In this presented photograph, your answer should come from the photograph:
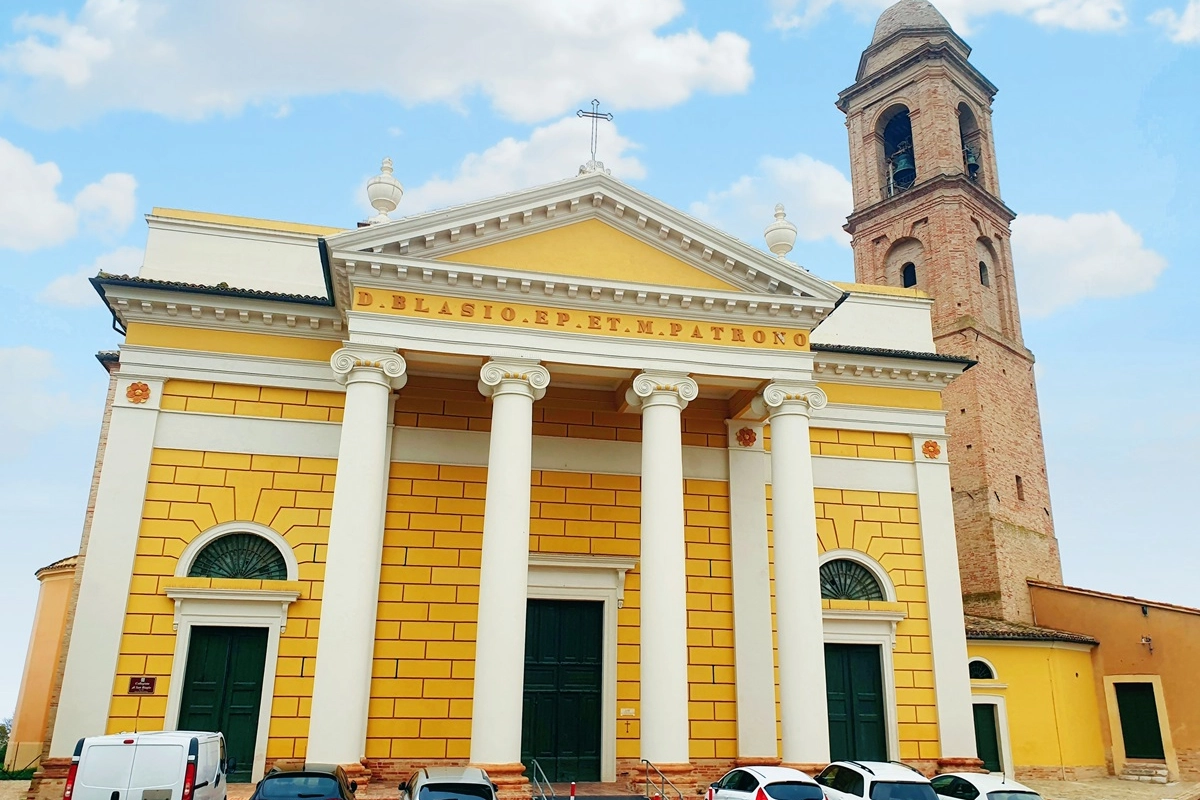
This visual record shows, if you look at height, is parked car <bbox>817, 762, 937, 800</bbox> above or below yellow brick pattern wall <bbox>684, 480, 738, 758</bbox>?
below

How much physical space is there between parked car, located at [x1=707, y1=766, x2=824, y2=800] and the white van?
645 centimetres

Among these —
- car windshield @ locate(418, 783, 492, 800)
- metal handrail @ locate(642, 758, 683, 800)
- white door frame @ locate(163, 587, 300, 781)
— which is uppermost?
white door frame @ locate(163, 587, 300, 781)

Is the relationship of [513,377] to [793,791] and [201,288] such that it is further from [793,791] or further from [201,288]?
[793,791]

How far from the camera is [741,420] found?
58.7 ft

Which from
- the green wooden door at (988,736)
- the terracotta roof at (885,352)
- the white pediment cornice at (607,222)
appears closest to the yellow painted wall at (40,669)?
the white pediment cornice at (607,222)

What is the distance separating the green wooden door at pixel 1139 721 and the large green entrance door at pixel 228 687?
20617mm

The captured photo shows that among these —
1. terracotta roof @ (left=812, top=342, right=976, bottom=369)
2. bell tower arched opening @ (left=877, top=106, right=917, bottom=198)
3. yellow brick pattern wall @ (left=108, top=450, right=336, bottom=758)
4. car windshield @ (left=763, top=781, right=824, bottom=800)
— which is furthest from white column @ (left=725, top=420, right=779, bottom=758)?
bell tower arched opening @ (left=877, top=106, right=917, bottom=198)

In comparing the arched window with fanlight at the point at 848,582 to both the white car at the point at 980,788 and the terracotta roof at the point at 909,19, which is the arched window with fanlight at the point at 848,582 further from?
the terracotta roof at the point at 909,19

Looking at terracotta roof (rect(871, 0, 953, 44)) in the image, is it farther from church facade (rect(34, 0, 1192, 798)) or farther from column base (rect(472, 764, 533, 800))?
column base (rect(472, 764, 533, 800))

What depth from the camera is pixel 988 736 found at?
21.3m

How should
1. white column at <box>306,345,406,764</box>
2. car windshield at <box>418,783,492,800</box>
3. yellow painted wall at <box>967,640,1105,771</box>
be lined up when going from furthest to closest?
yellow painted wall at <box>967,640,1105,771</box>, white column at <box>306,345,406,764</box>, car windshield at <box>418,783,492,800</box>

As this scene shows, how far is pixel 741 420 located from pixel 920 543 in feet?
14.4

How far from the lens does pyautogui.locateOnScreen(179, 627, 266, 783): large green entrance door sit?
47.9 feet

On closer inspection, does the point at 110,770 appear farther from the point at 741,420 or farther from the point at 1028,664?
the point at 1028,664
